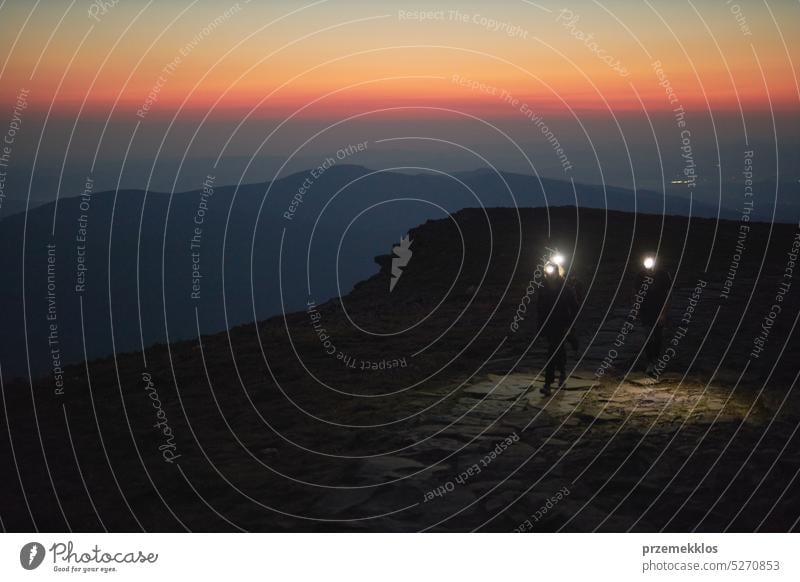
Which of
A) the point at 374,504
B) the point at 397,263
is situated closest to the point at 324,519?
the point at 374,504

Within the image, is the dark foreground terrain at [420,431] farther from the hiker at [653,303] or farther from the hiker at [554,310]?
the hiker at [554,310]

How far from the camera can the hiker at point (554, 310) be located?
1389 centimetres

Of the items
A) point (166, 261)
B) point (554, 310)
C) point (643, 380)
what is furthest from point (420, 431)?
point (166, 261)

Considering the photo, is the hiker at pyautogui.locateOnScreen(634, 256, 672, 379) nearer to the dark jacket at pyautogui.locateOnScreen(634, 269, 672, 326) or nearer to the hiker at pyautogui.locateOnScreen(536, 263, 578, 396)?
the dark jacket at pyautogui.locateOnScreen(634, 269, 672, 326)

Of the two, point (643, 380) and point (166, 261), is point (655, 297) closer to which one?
point (643, 380)

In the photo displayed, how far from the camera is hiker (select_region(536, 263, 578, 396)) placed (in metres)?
13.9

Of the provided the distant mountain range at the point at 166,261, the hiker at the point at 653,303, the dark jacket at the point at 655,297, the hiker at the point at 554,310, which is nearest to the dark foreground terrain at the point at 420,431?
the hiker at the point at 653,303

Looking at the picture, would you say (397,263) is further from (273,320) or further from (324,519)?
(324,519)

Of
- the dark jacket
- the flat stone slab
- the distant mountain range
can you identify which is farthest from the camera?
the distant mountain range

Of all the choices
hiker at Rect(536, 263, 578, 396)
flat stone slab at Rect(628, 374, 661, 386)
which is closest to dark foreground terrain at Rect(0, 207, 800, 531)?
flat stone slab at Rect(628, 374, 661, 386)

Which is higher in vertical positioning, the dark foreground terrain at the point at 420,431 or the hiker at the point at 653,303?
the hiker at the point at 653,303

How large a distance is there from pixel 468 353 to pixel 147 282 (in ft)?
453

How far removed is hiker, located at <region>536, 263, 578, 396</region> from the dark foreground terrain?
1.73ft

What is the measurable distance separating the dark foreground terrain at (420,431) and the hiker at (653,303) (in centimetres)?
41
